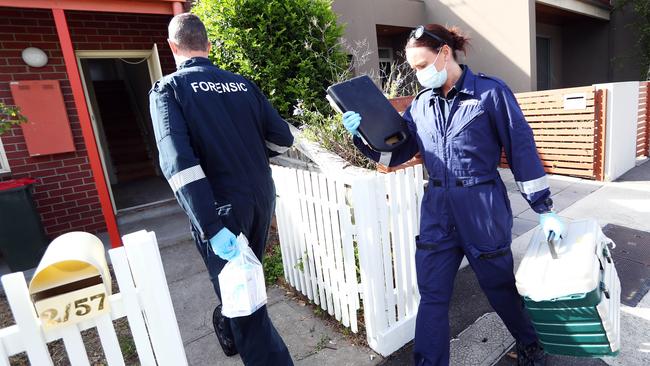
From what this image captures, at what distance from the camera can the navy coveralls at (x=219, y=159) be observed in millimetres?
1664

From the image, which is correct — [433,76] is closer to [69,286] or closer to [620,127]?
[69,286]

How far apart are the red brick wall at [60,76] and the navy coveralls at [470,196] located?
5.12m

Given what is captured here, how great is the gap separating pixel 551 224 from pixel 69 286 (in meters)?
2.06

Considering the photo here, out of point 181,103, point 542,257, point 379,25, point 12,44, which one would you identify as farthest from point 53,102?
point 379,25

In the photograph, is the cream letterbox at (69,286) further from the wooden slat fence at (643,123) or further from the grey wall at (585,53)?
the grey wall at (585,53)

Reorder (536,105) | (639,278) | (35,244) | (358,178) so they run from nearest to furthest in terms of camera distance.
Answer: (358,178), (639,278), (35,244), (536,105)

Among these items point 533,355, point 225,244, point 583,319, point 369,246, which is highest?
point 225,244

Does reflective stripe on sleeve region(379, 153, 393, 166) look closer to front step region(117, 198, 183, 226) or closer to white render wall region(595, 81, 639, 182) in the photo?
front step region(117, 198, 183, 226)

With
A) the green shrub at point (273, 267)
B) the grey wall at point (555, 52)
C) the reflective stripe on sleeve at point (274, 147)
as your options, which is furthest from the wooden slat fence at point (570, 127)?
the grey wall at point (555, 52)

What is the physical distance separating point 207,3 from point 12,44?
104 inches

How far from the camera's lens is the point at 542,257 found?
1.74m

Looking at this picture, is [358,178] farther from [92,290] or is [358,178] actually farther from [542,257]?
[92,290]

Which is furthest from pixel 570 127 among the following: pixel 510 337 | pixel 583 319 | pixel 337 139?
pixel 583 319

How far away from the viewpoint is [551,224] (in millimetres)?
1796
